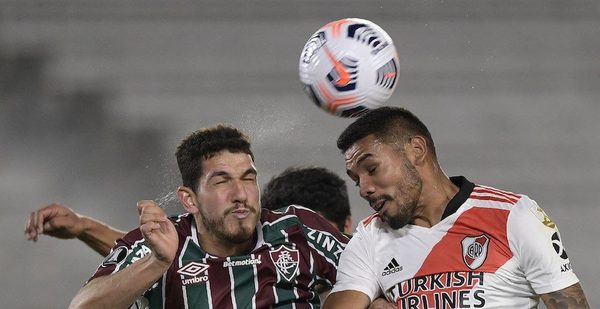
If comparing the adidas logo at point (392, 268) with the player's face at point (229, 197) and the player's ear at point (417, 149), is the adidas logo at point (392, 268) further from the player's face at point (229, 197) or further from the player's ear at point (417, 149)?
the player's face at point (229, 197)

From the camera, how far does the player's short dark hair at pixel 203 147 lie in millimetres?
3504

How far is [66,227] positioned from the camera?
13.0 ft

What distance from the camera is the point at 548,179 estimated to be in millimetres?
6324

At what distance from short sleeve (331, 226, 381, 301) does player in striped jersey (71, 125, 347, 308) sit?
0.18 meters

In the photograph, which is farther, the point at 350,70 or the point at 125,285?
the point at 350,70

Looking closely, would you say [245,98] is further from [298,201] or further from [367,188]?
[367,188]

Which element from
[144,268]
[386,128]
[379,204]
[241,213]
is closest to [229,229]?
[241,213]

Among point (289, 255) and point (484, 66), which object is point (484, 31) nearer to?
point (484, 66)

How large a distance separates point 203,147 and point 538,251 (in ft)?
4.13

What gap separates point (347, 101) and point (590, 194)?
3.52 metres

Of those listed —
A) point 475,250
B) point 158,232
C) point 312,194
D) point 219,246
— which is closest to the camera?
point 158,232

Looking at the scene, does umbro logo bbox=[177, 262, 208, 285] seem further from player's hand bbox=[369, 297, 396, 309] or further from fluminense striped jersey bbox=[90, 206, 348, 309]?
player's hand bbox=[369, 297, 396, 309]

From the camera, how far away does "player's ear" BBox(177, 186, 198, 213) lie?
351cm

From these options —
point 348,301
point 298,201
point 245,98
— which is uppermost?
point 245,98
